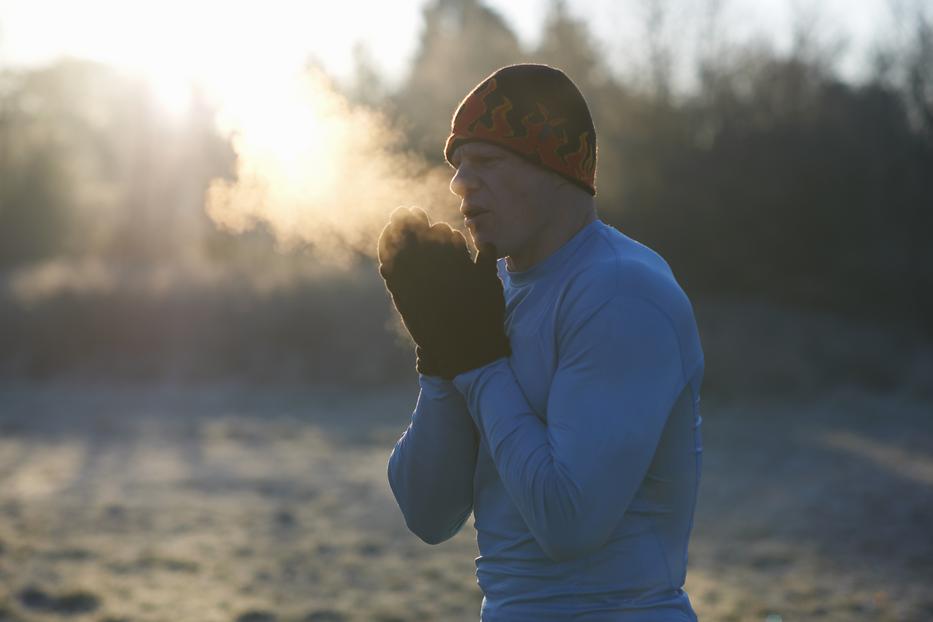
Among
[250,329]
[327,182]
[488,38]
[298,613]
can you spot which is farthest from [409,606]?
[488,38]

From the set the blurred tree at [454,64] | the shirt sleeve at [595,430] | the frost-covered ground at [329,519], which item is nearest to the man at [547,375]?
the shirt sleeve at [595,430]

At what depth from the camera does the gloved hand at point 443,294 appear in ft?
6.08

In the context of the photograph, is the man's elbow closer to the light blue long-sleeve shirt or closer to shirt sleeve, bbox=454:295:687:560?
the light blue long-sleeve shirt

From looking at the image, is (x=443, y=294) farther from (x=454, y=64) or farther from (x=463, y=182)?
(x=454, y=64)

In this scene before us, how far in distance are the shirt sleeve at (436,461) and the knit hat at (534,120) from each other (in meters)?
0.45

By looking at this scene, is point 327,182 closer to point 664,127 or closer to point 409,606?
point 409,606

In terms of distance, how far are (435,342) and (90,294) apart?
15.9 meters

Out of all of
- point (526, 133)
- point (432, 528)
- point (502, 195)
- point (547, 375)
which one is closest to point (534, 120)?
point (526, 133)

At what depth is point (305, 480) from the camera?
9.36 m

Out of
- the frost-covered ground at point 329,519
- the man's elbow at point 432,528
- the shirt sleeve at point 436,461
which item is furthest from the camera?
the frost-covered ground at point 329,519

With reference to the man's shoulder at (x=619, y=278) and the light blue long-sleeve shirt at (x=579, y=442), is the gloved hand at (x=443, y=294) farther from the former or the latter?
the man's shoulder at (x=619, y=278)

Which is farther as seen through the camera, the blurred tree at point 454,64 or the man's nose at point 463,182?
the blurred tree at point 454,64

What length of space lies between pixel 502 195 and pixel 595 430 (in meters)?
0.50

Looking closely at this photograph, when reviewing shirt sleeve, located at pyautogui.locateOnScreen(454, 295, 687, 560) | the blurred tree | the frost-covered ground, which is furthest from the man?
the blurred tree
